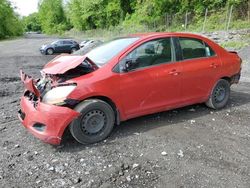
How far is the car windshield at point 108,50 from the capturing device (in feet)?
17.9

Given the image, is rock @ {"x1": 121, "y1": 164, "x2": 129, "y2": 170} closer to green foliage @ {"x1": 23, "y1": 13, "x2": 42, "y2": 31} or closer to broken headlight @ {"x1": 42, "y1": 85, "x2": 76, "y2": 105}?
broken headlight @ {"x1": 42, "y1": 85, "x2": 76, "y2": 105}

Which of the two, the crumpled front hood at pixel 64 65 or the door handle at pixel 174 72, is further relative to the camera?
the door handle at pixel 174 72

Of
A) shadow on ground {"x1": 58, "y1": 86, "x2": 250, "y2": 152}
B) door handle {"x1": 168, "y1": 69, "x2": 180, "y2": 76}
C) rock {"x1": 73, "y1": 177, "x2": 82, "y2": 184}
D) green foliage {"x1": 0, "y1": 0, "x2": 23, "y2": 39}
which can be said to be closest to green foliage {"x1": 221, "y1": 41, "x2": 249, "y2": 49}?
shadow on ground {"x1": 58, "y1": 86, "x2": 250, "y2": 152}

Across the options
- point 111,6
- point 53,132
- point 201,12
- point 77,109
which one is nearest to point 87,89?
point 77,109

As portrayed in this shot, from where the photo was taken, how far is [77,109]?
16.1 feet

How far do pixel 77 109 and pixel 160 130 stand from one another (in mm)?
1541

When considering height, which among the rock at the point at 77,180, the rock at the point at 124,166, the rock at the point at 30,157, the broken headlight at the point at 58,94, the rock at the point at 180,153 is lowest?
the rock at the point at 180,153

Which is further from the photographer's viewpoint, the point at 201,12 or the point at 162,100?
the point at 201,12

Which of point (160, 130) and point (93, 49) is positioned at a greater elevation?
point (93, 49)

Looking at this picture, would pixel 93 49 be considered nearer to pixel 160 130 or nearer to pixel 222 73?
pixel 160 130

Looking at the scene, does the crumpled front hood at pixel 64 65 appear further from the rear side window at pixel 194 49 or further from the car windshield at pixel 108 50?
the rear side window at pixel 194 49

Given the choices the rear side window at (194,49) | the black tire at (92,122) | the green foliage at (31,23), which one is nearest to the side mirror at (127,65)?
the black tire at (92,122)

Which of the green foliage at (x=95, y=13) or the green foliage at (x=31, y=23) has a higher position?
the green foliage at (x=95, y=13)

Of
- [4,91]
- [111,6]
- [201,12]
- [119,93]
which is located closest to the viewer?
[119,93]
